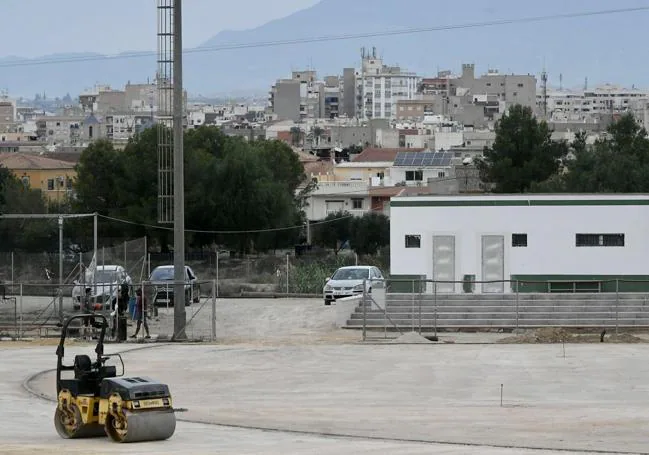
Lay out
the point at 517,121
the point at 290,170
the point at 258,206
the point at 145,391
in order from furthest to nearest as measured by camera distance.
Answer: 1. the point at 290,170
2. the point at 517,121
3. the point at 258,206
4. the point at 145,391

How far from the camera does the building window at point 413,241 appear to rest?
48.9m

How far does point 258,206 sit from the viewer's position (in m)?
77.8

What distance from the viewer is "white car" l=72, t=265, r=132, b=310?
44.4 m

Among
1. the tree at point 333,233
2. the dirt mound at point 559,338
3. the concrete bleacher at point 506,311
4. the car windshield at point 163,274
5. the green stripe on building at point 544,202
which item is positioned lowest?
the tree at point 333,233

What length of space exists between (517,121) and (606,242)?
4195 centimetres

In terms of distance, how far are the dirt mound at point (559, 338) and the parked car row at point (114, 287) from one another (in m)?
8.51

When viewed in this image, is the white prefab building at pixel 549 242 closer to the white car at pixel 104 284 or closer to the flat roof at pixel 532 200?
the flat roof at pixel 532 200

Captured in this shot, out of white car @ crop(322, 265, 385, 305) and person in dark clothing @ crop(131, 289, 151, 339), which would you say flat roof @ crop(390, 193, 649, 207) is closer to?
white car @ crop(322, 265, 385, 305)

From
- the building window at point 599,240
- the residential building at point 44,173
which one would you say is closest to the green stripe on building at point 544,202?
the building window at point 599,240

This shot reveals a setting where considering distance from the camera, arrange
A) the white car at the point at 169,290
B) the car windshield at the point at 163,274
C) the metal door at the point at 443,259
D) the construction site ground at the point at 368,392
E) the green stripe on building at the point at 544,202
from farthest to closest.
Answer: the car windshield at the point at 163,274
the white car at the point at 169,290
the metal door at the point at 443,259
the green stripe on building at the point at 544,202
the construction site ground at the point at 368,392

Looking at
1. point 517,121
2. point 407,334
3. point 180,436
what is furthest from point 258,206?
point 180,436

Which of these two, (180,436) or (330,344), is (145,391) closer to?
(180,436)

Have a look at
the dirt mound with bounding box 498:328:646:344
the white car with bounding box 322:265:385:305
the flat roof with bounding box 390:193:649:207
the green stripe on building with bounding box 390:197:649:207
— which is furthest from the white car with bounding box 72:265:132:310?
the dirt mound with bounding box 498:328:646:344

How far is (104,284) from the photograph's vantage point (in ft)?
141
